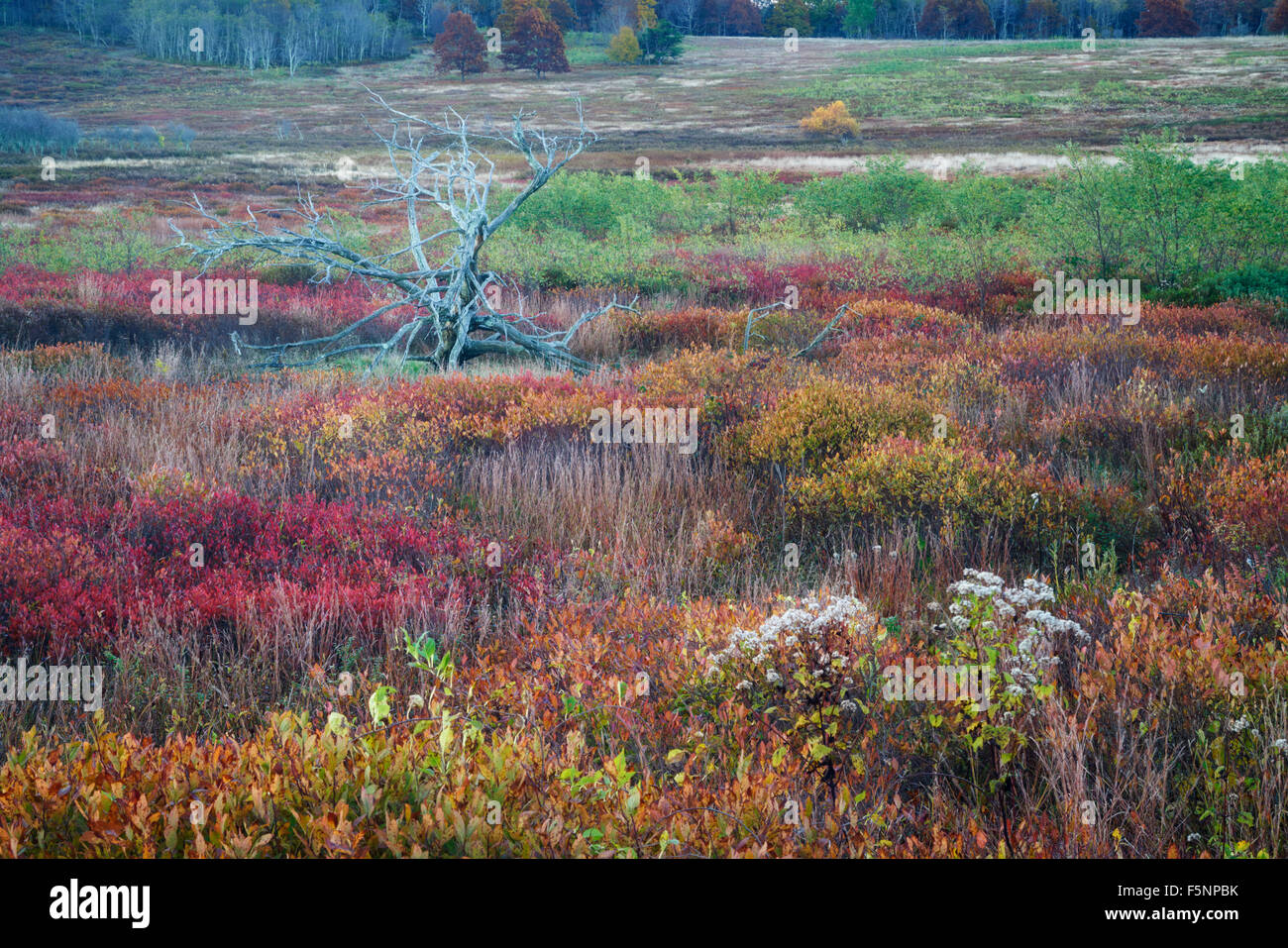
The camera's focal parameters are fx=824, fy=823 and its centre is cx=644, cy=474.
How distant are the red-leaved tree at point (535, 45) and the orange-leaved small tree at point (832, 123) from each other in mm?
16460

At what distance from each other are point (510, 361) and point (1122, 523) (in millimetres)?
7715

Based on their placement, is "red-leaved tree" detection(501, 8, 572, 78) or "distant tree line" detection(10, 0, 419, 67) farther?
"distant tree line" detection(10, 0, 419, 67)

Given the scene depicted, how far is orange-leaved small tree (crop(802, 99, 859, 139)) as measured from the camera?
51.9 meters

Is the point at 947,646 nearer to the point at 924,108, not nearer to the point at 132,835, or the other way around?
the point at 132,835

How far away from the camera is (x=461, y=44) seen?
157 feet

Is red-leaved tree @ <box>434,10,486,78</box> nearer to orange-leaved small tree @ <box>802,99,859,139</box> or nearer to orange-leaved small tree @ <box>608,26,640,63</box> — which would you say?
orange-leaved small tree @ <box>608,26,640,63</box>

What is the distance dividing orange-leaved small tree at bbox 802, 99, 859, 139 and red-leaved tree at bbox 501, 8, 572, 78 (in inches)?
648

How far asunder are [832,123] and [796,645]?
5627 cm

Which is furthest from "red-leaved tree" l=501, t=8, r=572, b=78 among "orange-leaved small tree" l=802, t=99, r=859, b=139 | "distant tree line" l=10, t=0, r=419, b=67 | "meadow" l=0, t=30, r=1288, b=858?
"meadow" l=0, t=30, r=1288, b=858

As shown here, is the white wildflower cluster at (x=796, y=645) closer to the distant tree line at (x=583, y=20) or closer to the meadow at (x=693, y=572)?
the meadow at (x=693, y=572)

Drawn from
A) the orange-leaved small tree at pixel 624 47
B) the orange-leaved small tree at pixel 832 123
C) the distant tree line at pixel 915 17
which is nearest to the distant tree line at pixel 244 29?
the distant tree line at pixel 915 17

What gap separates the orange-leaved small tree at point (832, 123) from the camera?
2045 inches
